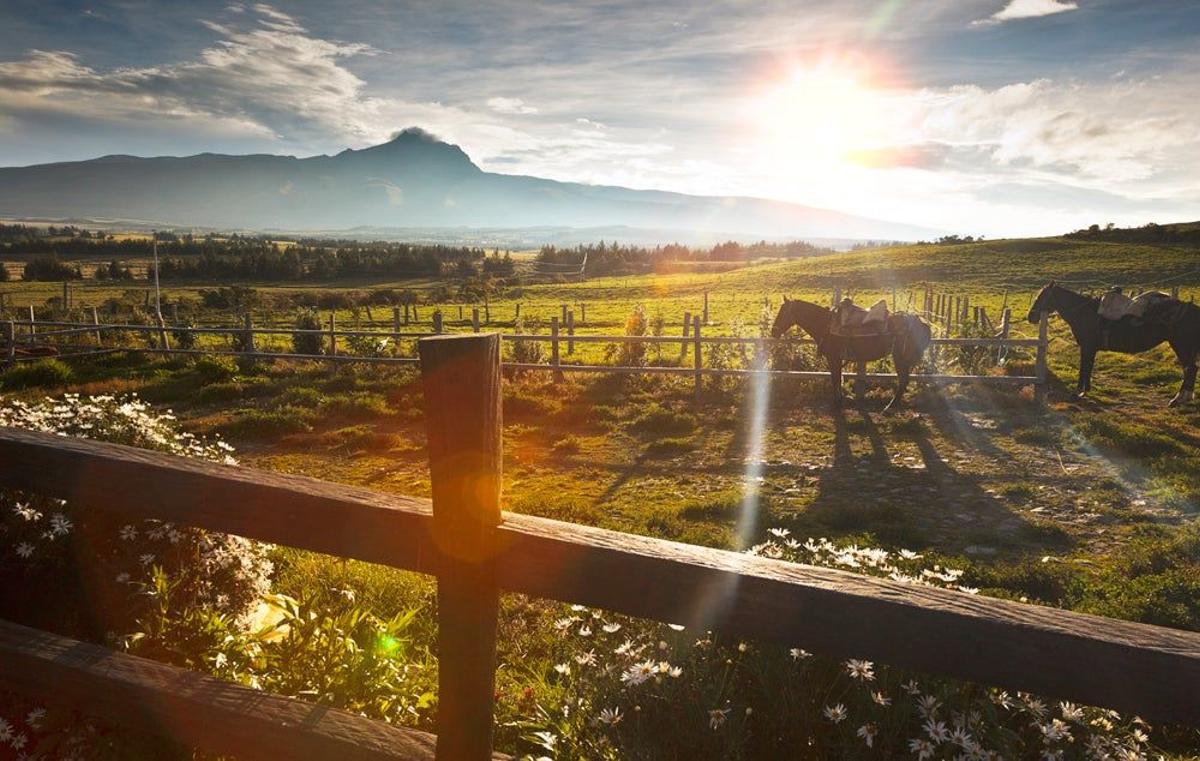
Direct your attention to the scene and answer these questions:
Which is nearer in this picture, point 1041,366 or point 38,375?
point 1041,366

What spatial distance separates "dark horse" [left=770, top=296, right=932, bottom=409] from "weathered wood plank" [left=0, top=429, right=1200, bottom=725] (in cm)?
1123

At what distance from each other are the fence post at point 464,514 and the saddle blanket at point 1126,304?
15.0m

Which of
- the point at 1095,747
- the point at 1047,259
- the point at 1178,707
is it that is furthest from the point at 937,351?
the point at 1047,259

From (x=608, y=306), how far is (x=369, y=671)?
4239 cm

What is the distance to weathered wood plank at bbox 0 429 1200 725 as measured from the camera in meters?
1.33

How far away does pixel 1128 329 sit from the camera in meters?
12.9

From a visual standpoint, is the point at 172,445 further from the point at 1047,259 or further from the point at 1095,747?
the point at 1047,259

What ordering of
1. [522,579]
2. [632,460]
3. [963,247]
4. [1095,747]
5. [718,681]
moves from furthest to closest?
[963,247] → [632,460] → [718,681] → [1095,747] → [522,579]

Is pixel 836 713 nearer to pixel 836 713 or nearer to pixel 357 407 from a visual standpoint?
pixel 836 713

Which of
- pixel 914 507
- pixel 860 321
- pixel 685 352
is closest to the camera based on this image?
pixel 914 507

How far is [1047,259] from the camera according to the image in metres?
58.7

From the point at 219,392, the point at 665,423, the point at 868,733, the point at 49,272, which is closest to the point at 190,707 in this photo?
the point at 868,733

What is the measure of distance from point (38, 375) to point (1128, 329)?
2268 cm

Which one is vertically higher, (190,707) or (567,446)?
(190,707)
